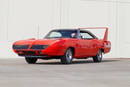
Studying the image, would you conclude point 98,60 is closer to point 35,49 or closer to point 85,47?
point 85,47

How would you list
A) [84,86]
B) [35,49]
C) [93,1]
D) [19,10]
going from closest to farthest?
1. [84,86]
2. [35,49]
3. [19,10]
4. [93,1]

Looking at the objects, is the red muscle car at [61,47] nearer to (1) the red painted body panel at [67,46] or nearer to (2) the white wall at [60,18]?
(1) the red painted body panel at [67,46]

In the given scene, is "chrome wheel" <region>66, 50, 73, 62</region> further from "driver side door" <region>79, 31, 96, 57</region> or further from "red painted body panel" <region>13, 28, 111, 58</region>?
"driver side door" <region>79, 31, 96, 57</region>

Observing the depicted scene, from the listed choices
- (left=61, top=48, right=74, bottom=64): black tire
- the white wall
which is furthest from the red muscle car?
the white wall

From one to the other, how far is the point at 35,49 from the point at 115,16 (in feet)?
35.6

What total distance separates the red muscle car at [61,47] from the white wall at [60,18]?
19.1 feet

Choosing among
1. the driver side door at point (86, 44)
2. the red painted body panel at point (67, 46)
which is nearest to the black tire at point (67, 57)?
the red painted body panel at point (67, 46)

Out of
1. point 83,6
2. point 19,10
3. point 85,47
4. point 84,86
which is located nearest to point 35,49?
point 85,47

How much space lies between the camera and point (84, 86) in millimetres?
8297

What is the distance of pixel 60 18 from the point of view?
24.0m

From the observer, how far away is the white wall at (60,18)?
75.3 ft

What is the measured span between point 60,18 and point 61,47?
353 inches

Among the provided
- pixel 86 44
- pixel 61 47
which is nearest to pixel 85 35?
pixel 86 44

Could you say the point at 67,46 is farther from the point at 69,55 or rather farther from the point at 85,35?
the point at 85,35
